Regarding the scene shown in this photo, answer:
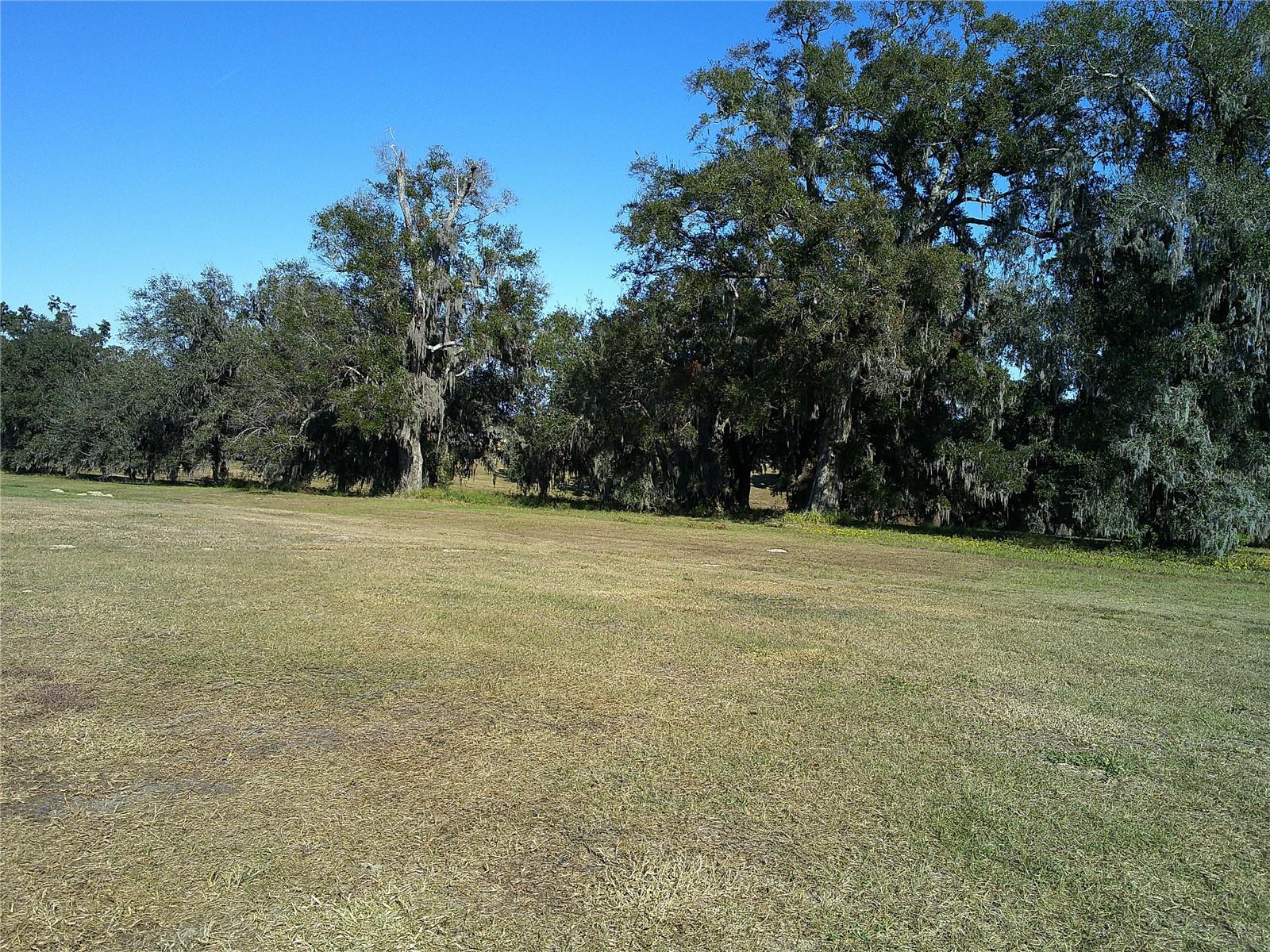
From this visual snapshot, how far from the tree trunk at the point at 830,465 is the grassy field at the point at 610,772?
15.7m

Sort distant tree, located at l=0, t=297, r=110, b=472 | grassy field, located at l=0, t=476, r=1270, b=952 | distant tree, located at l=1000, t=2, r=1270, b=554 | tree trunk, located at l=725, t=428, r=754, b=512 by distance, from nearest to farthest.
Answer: grassy field, located at l=0, t=476, r=1270, b=952, distant tree, located at l=1000, t=2, r=1270, b=554, tree trunk, located at l=725, t=428, r=754, b=512, distant tree, located at l=0, t=297, r=110, b=472

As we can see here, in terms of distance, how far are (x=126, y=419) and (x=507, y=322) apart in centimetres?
1880

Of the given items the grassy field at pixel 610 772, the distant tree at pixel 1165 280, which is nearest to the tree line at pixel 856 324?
the distant tree at pixel 1165 280

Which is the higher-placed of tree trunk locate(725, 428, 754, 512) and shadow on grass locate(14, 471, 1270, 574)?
tree trunk locate(725, 428, 754, 512)

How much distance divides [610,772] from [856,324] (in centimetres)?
1999

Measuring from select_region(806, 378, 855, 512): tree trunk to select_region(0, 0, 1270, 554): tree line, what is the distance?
10cm

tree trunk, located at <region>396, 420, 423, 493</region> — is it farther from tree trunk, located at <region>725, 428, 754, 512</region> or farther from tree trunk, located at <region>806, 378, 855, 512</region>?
tree trunk, located at <region>806, 378, 855, 512</region>

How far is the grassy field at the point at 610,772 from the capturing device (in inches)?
111

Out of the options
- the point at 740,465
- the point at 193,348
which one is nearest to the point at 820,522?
the point at 740,465

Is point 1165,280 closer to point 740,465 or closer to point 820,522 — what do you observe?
point 820,522

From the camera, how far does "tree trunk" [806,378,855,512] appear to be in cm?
2444

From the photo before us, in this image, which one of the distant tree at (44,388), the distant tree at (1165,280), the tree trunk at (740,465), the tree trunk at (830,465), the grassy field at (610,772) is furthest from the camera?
the distant tree at (44,388)

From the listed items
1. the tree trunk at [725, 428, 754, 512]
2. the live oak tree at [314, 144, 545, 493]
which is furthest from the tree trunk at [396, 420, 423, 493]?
the tree trunk at [725, 428, 754, 512]

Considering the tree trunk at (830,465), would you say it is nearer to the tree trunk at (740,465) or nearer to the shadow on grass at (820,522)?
the shadow on grass at (820,522)
